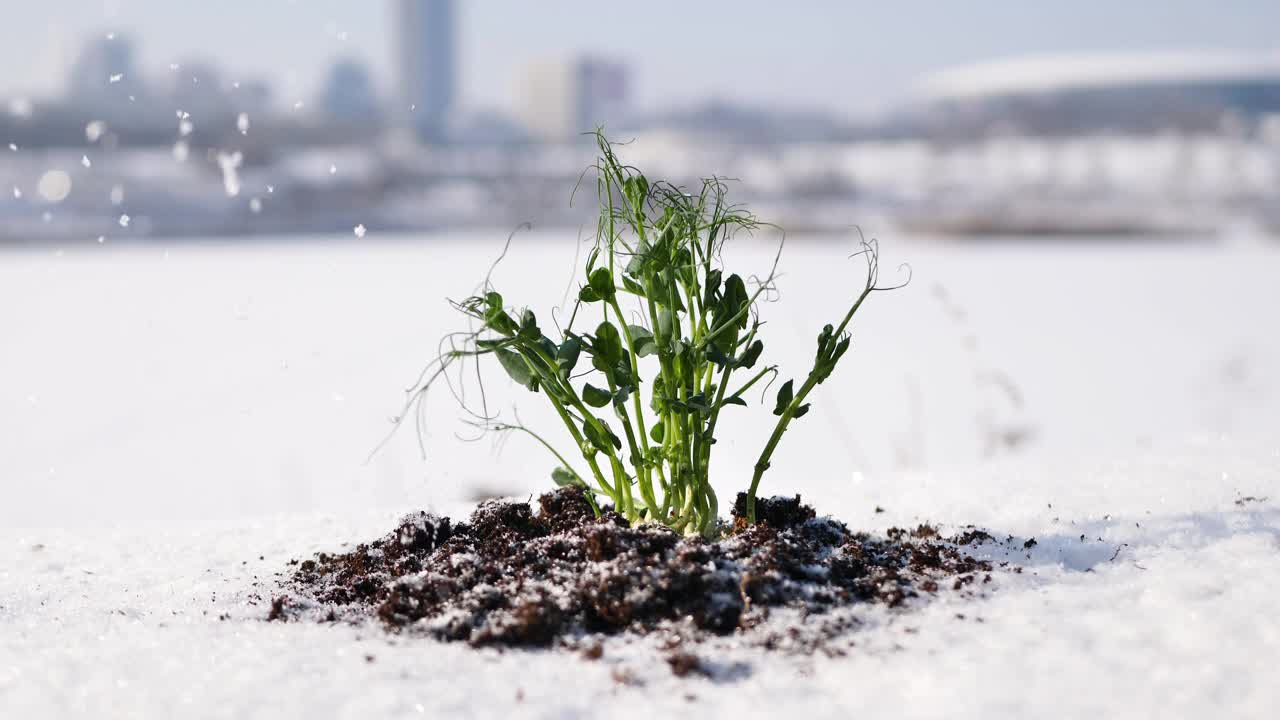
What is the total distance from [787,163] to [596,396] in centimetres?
2716

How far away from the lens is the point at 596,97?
42.9 meters

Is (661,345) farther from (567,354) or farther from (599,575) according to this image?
(599,575)

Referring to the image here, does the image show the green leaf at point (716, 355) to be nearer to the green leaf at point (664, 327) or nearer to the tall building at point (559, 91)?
the green leaf at point (664, 327)

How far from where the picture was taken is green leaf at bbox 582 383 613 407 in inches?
51.9

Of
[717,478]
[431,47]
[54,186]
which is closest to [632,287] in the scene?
[717,478]

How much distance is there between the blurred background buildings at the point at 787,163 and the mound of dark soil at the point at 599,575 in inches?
486

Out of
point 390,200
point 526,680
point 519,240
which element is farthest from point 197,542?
point 390,200

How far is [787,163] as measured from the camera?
91.0ft

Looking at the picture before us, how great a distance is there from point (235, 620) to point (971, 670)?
824mm

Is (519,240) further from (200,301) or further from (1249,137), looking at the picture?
(1249,137)

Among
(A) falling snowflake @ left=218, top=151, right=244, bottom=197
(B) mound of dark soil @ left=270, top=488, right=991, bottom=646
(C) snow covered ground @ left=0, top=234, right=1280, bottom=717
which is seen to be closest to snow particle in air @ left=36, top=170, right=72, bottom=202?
(C) snow covered ground @ left=0, top=234, right=1280, bottom=717

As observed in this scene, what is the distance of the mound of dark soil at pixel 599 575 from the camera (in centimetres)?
117

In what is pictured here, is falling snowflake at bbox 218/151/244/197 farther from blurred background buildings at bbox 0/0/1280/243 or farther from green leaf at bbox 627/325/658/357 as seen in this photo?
blurred background buildings at bbox 0/0/1280/243

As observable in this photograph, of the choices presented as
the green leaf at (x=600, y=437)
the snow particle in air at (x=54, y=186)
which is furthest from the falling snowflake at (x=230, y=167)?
the snow particle in air at (x=54, y=186)
